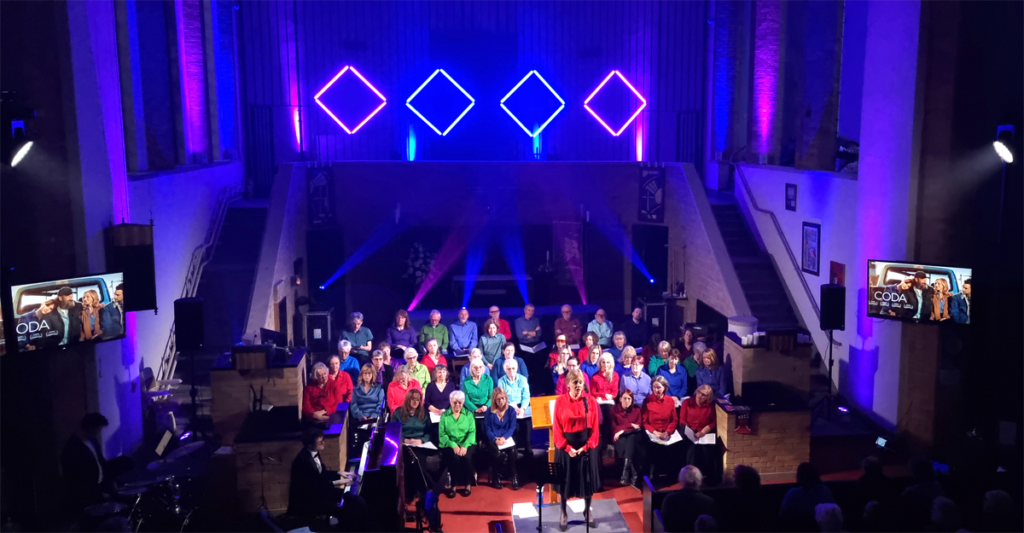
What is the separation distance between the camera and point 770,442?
874 cm

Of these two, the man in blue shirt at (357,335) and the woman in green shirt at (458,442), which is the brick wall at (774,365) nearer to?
the woman in green shirt at (458,442)

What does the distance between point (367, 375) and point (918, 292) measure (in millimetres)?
6423

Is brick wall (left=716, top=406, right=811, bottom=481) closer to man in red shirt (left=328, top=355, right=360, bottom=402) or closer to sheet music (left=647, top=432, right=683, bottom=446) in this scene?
sheet music (left=647, top=432, right=683, bottom=446)

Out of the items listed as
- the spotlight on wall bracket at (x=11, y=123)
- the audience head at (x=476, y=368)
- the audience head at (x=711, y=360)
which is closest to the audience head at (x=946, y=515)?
the audience head at (x=711, y=360)

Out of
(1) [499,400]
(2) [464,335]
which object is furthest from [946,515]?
(2) [464,335]

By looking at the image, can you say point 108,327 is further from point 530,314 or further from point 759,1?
point 759,1

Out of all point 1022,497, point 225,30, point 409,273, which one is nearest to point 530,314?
point 409,273

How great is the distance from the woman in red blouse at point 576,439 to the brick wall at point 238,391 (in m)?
3.29

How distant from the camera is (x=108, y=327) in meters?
8.44

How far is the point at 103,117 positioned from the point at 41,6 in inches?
51.0

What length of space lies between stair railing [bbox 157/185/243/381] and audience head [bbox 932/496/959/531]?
945cm

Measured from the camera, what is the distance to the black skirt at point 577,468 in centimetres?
767

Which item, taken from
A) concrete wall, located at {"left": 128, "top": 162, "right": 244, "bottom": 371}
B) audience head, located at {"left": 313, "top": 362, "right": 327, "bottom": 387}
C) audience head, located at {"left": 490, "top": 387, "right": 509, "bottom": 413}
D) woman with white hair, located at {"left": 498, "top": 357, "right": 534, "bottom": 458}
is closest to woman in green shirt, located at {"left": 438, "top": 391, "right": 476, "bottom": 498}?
audience head, located at {"left": 490, "top": 387, "right": 509, "bottom": 413}

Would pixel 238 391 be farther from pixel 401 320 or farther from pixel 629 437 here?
pixel 629 437
